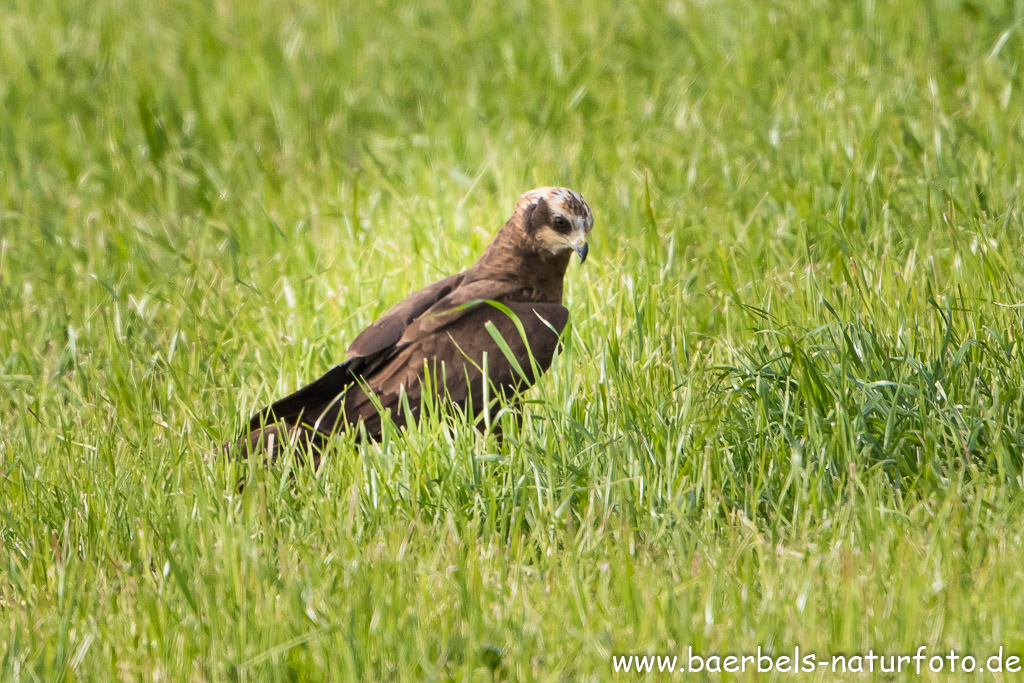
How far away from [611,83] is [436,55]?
1306mm

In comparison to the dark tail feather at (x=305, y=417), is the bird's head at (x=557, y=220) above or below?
above

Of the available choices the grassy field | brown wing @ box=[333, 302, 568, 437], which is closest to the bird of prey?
brown wing @ box=[333, 302, 568, 437]

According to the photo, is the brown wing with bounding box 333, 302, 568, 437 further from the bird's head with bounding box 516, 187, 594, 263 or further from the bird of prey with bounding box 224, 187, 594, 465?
the bird's head with bounding box 516, 187, 594, 263

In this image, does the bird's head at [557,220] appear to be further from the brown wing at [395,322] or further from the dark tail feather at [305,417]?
the dark tail feather at [305,417]

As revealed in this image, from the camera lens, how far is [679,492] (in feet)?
11.1

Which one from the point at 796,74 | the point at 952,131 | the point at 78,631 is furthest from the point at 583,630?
the point at 796,74

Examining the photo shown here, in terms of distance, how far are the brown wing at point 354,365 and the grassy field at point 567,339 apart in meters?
0.25

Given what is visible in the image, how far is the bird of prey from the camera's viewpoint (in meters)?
4.22

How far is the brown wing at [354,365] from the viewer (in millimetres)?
4180

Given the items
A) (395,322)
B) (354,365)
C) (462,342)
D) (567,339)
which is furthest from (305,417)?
(567,339)

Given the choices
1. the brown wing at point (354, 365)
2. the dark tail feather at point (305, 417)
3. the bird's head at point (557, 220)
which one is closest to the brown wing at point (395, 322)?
the brown wing at point (354, 365)

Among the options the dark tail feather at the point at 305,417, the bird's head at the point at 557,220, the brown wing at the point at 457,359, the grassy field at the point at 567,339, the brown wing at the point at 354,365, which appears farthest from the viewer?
the bird's head at the point at 557,220

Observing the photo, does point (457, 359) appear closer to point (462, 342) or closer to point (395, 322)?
point (462, 342)

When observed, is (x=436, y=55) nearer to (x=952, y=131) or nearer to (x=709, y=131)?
(x=709, y=131)
